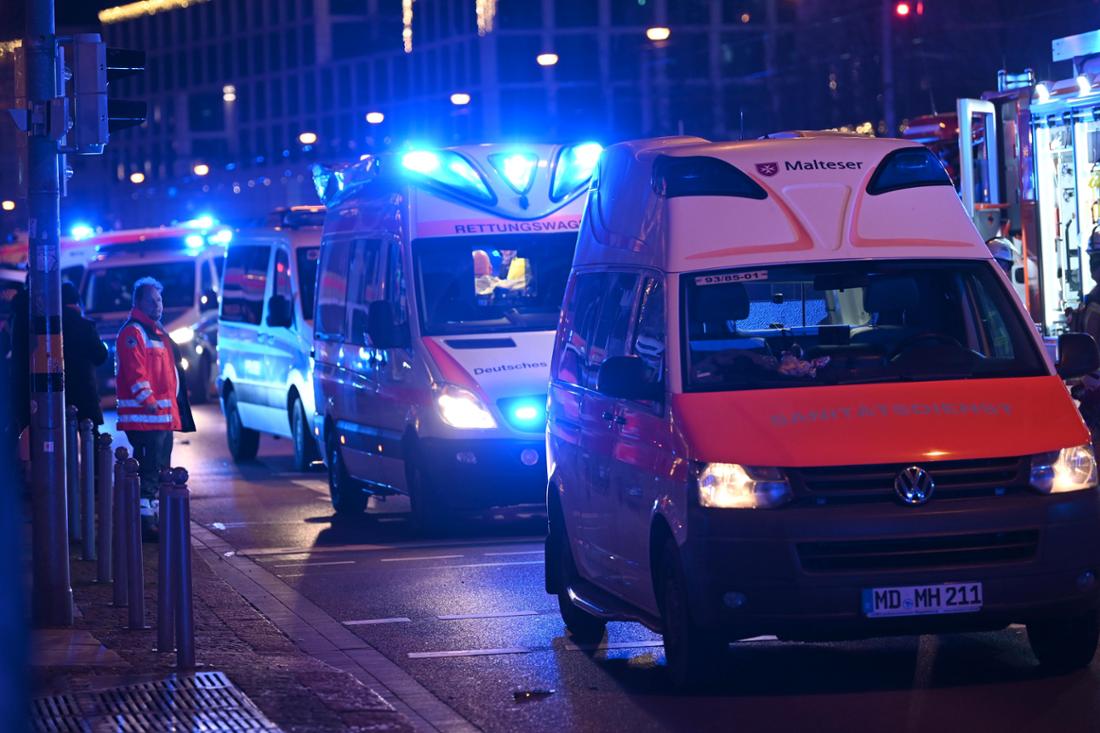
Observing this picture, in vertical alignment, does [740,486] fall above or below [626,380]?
below

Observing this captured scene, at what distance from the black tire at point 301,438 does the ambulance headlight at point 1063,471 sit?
12.8m

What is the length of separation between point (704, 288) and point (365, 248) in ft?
25.1

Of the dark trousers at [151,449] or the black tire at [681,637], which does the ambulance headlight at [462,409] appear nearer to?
the dark trousers at [151,449]

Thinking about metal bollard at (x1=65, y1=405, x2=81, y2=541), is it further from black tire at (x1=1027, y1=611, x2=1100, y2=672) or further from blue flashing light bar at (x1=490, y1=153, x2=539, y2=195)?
black tire at (x1=1027, y1=611, x2=1100, y2=672)

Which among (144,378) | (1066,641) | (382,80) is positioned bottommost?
(1066,641)

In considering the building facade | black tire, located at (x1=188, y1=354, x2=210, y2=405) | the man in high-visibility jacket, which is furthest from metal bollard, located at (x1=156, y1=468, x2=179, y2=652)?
the building facade

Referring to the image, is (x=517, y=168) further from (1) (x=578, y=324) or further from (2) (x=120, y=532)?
(1) (x=578, y=324)

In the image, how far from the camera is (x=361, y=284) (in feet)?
54.3

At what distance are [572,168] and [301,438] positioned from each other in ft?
19.6

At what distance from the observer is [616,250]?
32.7 feet

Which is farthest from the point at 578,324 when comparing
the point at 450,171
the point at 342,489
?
the point at 342,489

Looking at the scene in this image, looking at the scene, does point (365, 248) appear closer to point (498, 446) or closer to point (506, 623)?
point (498, 446)

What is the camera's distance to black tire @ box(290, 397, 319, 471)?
67.7 ft

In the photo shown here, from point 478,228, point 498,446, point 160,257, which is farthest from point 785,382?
point 160,257
